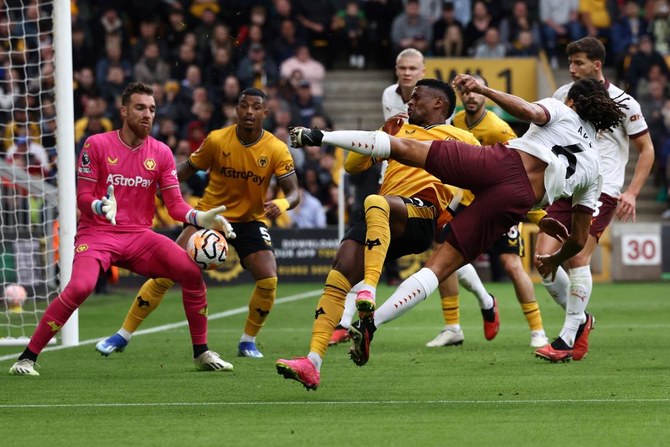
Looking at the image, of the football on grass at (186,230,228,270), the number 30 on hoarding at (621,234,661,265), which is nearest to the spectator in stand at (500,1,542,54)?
the number 30 on hoarding at (621,234,661,265)

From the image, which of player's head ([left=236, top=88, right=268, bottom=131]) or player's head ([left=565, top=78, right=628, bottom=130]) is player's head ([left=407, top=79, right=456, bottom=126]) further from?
player's head ([left=236, top=88, right=268, bottom=131])

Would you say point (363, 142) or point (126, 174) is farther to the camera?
point (126, 174)

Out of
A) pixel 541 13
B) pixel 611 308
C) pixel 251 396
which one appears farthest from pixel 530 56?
pixel 251 396

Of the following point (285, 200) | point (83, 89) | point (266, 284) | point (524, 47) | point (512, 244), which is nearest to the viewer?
point (285, 200)

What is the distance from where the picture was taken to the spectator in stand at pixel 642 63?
24.5 metres

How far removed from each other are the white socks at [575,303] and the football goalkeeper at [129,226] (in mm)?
2550

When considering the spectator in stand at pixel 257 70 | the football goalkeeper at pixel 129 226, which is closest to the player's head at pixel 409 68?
the football goalkeeper at pixel 129 226

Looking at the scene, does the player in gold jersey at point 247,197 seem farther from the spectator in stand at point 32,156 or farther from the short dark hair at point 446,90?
the spectator in stand at point 32,156

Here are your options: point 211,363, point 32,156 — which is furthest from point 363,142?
point 32,156

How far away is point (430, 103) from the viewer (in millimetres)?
8953

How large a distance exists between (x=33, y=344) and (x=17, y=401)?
1511 mm

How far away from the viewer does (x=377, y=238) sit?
26.6ft

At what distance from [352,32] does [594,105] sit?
1759 cm

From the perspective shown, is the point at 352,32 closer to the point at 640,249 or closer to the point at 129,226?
the point at 640,249
